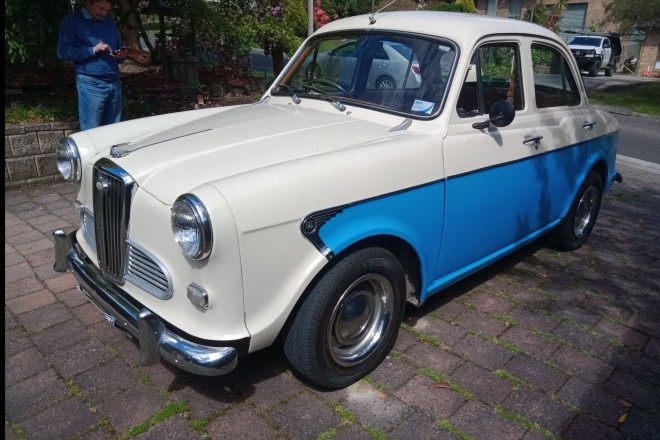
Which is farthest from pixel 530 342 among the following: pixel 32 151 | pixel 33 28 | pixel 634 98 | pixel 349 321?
pixel 634 98

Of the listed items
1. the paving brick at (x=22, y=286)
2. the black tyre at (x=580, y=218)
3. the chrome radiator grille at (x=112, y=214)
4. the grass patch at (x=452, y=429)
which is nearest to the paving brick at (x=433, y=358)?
the grass patch at (x=452, y=429)

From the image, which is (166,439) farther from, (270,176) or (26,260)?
(26,260)

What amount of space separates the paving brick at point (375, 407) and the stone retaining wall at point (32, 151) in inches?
189

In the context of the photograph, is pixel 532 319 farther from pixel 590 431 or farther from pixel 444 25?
pixel 444 25

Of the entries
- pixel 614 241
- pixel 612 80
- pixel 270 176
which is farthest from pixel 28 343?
pixel 612 80

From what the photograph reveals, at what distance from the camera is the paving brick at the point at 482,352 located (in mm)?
3070

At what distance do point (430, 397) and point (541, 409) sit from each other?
1.86 feet

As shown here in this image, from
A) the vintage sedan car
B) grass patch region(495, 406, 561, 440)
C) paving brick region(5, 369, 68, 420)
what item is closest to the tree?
the vintage sedan car

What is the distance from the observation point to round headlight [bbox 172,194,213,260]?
2.11 meters

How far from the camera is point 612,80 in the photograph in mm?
24266

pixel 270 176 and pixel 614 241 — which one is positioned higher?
pixel 270 176

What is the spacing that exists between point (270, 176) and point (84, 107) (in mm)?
3950

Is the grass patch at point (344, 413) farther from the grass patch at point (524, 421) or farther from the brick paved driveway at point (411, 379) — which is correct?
the grass patch at point (524, 421)

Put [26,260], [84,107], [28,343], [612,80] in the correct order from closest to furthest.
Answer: [28,343] < [26,260] < [84,107] < [612,80]
